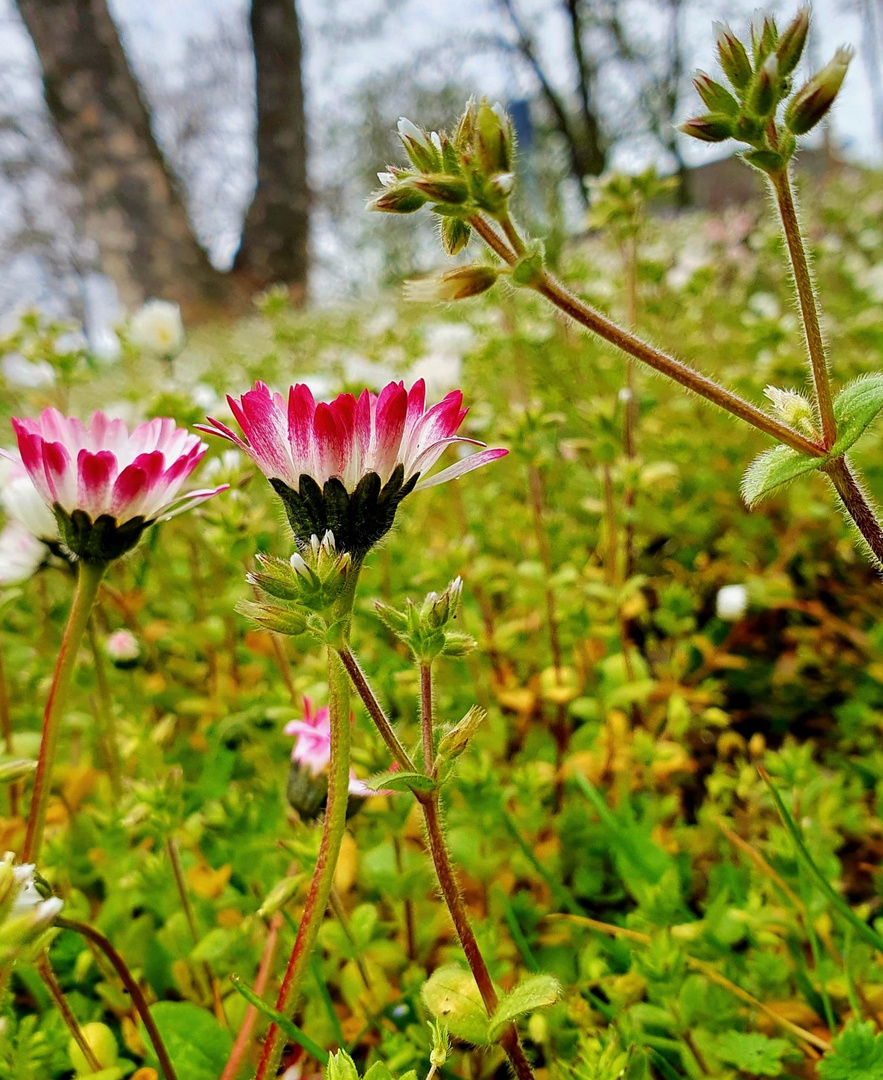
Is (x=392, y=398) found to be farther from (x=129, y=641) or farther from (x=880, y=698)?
(x=880, y=698)

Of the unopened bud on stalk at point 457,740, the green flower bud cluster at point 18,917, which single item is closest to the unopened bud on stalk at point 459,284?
the unopened bud on stalk at point 457,740

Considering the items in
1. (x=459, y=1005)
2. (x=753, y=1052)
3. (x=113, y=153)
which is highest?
(x=113, y=153)

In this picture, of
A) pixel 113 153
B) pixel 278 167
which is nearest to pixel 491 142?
pixel 113 153

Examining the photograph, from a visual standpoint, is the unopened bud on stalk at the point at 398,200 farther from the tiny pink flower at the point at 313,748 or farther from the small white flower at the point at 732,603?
the small white flower at the point at 732,603

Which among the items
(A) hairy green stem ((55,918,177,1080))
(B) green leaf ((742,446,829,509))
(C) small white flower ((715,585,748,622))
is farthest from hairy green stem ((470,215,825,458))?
(C) small white flower ((715,585,748,622))

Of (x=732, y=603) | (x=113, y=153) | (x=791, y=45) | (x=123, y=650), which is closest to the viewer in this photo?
(x=791, y=45)

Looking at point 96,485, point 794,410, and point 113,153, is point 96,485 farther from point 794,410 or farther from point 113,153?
point 113,153

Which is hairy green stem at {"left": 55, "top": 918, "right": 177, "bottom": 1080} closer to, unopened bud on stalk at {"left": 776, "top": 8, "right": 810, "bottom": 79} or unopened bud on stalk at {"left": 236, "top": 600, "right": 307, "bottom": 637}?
unopened bud on stalk at {"left": 236, "top": 600, "right": 307, "bottom": 637}

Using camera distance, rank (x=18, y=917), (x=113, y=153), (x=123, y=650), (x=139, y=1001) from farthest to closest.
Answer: (x=113, y=153)
(x=123, y=650)
(x=139, y=1001)
(x=18, y=917)
